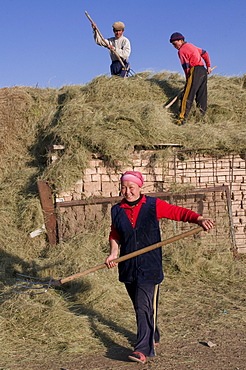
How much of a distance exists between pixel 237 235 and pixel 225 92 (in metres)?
3.69

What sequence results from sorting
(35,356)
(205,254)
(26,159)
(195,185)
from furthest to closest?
(26,159)
(195,185)
(205,254)
(35,356)

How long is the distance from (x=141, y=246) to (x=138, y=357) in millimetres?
1020

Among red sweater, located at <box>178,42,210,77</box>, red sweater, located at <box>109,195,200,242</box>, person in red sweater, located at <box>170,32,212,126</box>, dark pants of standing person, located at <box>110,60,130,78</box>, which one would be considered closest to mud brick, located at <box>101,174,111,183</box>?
person in red sweater, located at <box>170,32,212,126</box>

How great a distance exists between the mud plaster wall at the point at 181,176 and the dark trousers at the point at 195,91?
140 cm

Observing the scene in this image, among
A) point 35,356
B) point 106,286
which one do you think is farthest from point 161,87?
point 35,356

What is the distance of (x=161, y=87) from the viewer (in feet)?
34.0

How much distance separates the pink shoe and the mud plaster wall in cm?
416

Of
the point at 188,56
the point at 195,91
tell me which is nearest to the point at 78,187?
the point at 195,91

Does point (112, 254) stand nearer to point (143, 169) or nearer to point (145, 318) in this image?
point (145, 318)

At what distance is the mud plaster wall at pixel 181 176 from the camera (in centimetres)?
787

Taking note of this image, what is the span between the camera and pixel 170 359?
4.03 m

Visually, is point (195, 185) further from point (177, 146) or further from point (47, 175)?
point (47, 175)

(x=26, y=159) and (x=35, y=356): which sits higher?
(x=26, y=159)

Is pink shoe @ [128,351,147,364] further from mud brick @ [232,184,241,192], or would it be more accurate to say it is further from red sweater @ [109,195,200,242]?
mud brick @ [232,184,241,192]
